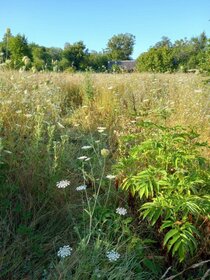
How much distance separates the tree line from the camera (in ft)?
16.0

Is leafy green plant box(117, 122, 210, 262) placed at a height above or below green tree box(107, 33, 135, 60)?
below

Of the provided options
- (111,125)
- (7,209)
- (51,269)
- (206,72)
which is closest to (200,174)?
(51,269)

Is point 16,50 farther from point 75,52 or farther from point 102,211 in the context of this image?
point 75,52

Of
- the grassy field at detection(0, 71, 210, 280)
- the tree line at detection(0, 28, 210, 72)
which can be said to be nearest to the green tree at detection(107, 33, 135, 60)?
the tree line at detection(0, 28, 210, 72)

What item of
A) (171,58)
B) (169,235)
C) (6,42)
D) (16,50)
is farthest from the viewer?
(171,58)

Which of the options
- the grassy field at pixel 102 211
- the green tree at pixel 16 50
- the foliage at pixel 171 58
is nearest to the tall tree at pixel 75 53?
the foliage at pixel 171 58

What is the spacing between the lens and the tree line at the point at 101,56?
487cm

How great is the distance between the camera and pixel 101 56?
50.8 m

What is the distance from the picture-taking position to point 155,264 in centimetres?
172

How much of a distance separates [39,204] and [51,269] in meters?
0.61

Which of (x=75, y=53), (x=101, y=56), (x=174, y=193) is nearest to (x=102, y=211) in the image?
(x=174, y=193)

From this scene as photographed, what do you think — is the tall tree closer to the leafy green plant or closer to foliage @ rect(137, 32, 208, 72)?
foliage @ rect(137, 32, 208, 72)

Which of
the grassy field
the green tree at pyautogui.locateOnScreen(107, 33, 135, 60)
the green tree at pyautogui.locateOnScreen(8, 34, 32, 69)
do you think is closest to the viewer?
the grassy field

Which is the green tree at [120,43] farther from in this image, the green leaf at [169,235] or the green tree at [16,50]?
the green leaf at [169,235]
